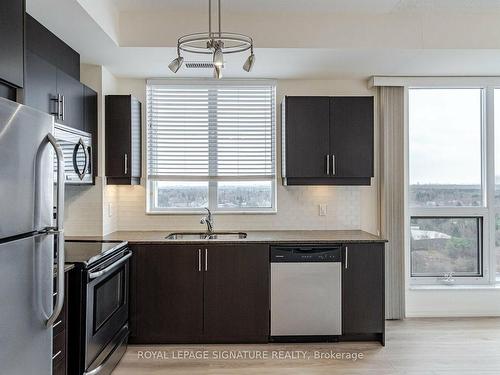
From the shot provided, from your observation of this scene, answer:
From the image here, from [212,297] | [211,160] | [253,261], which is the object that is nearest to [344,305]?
[253,261]

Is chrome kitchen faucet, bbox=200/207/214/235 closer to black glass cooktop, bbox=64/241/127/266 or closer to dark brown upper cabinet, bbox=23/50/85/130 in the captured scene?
black glass cooktop, bbox=64/241/127/266

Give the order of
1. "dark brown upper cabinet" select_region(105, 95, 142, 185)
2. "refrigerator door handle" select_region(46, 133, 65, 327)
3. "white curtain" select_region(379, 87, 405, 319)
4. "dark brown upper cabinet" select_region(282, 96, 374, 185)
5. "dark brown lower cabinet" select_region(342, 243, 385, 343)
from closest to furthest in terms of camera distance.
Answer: "refrigerator door handle" select_region(46, 133, 65, 327)
"dark brown lower cabinet" select_region(342, 243, 385, 343)
"dark brown upper cabinet" select_region(105, 95, 142, 185)
"dark brown upper cabinet" select_region(282, 96, 374, 185)
"white curtain" select_region(379, 87, 405, 319)

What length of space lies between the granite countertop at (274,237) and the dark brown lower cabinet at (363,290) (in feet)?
0.37

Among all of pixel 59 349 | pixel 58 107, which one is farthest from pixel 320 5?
pixel 59 349

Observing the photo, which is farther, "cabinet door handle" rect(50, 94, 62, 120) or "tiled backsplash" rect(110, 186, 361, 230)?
"tiled backsplash" rect(110, 186, 361, 230)

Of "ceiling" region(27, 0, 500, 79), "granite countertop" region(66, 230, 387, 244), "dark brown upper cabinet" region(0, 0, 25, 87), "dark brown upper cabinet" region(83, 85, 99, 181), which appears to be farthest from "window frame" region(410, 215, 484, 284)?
"dark brown upper cabinet" region(0, 0, 25, 87)

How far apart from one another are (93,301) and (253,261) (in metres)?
1.35

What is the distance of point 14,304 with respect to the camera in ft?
5.27

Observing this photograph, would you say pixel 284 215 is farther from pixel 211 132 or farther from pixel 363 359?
pixel 363 359

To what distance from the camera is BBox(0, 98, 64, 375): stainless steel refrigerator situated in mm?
1538

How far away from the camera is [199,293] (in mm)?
3666

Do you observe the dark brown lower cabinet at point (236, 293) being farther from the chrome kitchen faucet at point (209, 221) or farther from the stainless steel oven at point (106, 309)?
the stainless steel oven at point (106, 309)

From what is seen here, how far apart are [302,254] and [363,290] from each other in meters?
0.60

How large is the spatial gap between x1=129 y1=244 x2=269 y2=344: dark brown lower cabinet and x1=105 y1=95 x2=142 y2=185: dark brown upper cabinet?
28.2 inches
